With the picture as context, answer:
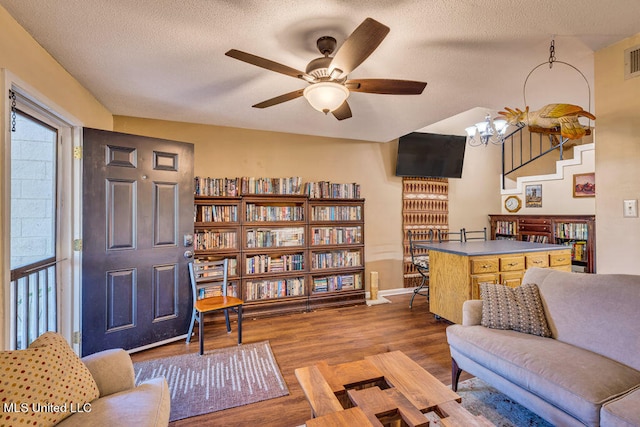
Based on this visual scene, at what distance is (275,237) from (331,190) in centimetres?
104

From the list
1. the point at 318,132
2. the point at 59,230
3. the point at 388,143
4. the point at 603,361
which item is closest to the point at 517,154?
the point at 388,143

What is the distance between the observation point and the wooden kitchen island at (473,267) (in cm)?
309

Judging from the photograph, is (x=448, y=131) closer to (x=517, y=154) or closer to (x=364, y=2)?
(x=517, y=154)

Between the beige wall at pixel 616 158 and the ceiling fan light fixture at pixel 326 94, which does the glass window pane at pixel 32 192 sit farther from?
the beige wall at pixel 616 158

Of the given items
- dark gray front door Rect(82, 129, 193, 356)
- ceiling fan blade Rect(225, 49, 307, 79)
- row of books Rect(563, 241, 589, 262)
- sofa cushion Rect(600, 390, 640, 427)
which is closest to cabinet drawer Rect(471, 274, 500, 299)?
sofa cushion Rect(600, 390, 640, 427)

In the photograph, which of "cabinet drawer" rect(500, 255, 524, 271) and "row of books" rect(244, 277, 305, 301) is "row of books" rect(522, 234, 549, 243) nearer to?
"cabinet drawer" rect(500, 255, 524, 271)

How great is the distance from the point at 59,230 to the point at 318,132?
2.99 metres

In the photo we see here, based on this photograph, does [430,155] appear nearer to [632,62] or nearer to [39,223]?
[632,62]

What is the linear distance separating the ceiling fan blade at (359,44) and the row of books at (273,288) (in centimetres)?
282

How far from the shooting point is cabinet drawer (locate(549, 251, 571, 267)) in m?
3.51

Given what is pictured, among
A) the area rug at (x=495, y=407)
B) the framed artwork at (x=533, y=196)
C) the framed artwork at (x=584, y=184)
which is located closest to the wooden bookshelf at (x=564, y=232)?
the framed artwork at (x=533, y=196)

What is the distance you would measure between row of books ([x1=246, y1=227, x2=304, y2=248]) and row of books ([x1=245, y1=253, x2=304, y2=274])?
15 centimetres

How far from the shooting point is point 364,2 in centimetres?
159

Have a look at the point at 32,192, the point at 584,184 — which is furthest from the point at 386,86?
the point at 584,184
